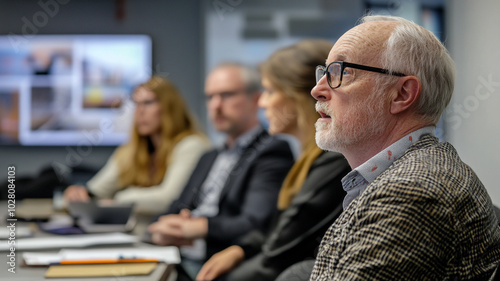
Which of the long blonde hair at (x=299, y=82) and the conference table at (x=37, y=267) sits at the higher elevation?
the long blonde hair at (x=299, y=82)

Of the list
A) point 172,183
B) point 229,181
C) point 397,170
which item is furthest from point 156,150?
point 397,170

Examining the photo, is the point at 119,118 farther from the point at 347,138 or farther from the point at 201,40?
the point at 347,138

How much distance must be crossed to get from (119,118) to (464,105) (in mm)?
4088

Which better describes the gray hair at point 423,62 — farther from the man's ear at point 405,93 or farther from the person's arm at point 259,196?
the person's arm at point 259,196

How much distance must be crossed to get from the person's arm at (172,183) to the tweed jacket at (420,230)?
193 cm

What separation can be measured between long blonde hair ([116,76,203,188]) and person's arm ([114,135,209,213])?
6 cm

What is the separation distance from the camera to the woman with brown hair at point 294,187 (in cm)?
169

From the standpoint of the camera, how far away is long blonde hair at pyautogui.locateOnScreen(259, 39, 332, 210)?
189 cm

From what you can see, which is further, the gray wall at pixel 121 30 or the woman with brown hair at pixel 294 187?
the gray wall at pixel 121 30

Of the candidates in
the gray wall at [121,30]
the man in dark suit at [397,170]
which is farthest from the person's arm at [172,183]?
the gray wall at [121,30]

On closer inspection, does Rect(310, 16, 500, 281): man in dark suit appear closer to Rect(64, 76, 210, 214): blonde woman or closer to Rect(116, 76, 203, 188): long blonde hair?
Rect(64, 76, 210, 214): blonde woman

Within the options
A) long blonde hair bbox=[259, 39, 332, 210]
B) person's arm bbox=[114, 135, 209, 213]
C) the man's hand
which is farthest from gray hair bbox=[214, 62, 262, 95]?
the man's hand

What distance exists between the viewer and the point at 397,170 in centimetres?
101

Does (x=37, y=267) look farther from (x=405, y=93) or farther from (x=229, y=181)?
(x=405, y=93)
